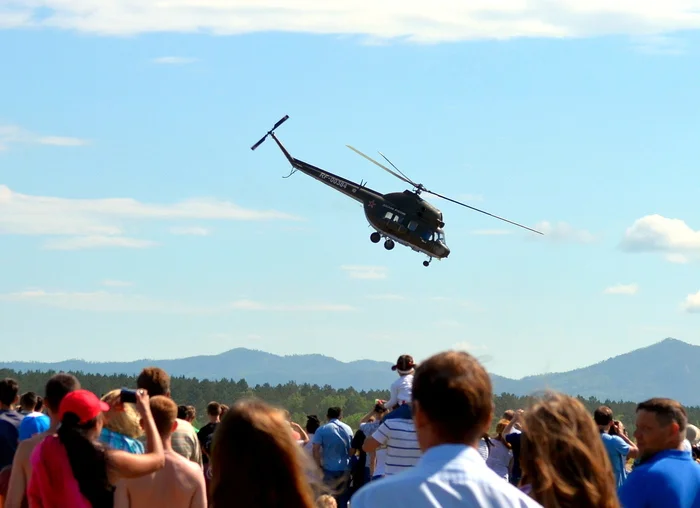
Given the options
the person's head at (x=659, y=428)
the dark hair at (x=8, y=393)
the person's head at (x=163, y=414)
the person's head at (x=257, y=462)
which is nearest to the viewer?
the person's head at (x=257, y=462)

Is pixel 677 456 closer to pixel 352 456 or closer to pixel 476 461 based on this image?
pixel 476 461

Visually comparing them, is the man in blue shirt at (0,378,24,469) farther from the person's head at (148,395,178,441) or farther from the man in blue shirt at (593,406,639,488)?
the man in blue shirt at (593,406,639,488)

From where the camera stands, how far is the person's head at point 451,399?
14.4ft

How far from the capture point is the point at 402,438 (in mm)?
11031

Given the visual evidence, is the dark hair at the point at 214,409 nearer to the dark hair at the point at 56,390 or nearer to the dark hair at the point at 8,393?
the dark hair at the point at 8,393

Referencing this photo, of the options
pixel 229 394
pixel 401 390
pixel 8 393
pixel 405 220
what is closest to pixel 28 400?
pixel 8 393

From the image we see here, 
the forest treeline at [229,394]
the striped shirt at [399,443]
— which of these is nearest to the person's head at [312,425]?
the striped shirt at [399,443]

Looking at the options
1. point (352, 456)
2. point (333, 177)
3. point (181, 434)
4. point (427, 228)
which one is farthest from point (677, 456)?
point (333, 177)

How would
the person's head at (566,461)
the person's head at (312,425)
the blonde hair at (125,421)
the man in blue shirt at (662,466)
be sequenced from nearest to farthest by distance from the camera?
the person's head at (566,461) → the man in blue shirt at (662,466) → the blonde hair at (125,421) → the person's head at (312,425)

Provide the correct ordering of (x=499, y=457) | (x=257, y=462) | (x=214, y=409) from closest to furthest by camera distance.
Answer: (x=257, y=462)
(x=499, y=457)
(x=214, y=409)

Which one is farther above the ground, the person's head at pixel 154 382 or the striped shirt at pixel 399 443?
the person's head at pixel 154 382

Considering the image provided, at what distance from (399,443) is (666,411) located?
173 inches

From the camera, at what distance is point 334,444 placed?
15.8 metres

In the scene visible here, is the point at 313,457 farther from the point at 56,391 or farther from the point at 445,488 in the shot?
the point at 445,488
